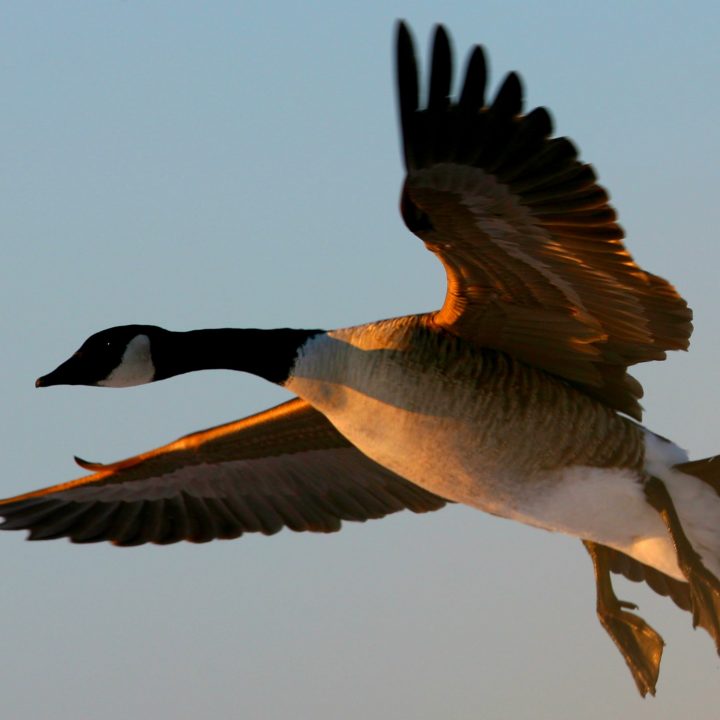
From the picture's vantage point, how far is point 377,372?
25.4ft

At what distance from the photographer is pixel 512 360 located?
317 inches

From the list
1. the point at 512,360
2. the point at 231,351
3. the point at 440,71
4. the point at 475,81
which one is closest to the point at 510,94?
the point at 475,81

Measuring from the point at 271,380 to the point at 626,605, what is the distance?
2795 mm

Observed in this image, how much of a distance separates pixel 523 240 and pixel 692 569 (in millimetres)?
2260

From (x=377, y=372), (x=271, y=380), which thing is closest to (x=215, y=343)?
(x=271, y=380)

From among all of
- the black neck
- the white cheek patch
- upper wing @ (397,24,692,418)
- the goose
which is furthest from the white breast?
the white cheek patch

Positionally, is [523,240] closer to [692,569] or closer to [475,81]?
[475,81]

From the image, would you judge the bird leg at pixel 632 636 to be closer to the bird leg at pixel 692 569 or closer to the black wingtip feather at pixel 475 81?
the bird leg at pixel 692 569

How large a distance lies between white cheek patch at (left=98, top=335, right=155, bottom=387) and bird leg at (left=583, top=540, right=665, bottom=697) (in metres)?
3.09

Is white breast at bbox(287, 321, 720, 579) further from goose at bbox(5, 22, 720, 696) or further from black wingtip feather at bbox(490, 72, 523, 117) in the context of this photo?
black wingtip feather at bbox(490, 72, 523, 117)

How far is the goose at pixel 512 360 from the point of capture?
666 centimetres

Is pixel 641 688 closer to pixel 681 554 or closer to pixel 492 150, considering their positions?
pixel 681 554

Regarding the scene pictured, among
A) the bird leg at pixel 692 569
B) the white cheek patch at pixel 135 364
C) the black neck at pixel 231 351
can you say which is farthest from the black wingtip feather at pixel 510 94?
the white cheek patch at pixel 135 364

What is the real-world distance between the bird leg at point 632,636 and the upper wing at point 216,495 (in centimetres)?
137
